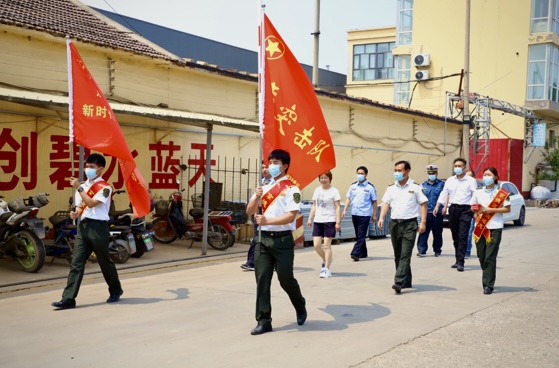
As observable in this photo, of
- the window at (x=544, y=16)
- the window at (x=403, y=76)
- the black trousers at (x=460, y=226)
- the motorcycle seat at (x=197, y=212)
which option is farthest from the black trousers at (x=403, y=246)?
the window at (x=403, y=76)

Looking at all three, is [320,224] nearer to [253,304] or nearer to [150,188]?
[253,304]

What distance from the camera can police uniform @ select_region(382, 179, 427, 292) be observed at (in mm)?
8977

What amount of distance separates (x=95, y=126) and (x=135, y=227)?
370 cm

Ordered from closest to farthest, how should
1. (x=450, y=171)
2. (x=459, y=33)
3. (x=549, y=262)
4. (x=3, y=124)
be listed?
1. (x=3, y=124)
2. (x=549, y=262)
3. (x=450, y=171)
4. (x=459, y=33)

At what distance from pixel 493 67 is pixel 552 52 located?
9.83 ft

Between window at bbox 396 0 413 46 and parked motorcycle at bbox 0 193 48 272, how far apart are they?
1277 inches

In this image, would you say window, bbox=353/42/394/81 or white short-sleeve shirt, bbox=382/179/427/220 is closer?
white short-sleeve shirt, bbox=382/179/427/220

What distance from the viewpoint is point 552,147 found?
37375 millimetres

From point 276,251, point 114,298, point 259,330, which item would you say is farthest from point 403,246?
point 114,298

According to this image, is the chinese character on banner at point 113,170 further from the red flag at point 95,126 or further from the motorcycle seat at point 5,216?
the red flag at point 95,126

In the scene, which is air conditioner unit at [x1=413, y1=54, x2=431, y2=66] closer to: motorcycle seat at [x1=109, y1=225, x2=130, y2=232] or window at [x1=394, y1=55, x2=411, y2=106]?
window at [x1=394, y1=55, x2=411, y2=106]

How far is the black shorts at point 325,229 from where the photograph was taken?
10.3m

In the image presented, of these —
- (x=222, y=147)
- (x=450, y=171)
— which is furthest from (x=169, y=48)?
(x=222, y=147)

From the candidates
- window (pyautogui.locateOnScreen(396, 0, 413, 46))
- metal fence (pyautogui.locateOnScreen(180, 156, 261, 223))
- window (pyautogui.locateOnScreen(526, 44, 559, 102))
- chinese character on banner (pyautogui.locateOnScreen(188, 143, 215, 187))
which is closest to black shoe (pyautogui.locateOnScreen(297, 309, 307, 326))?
metal fence (pyautogui.locateOnScreen(180, 156, 261, 223))
